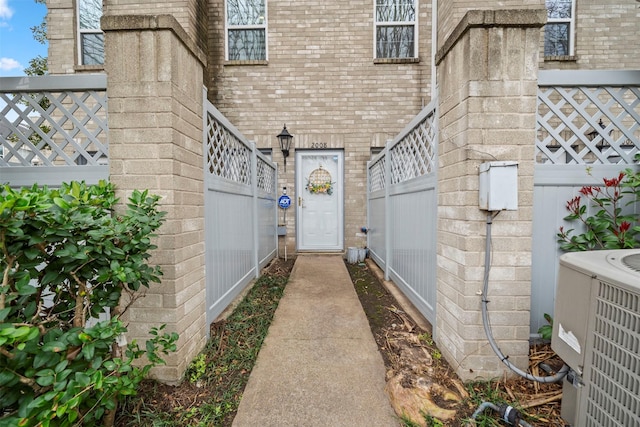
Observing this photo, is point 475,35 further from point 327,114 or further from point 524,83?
point 327,114

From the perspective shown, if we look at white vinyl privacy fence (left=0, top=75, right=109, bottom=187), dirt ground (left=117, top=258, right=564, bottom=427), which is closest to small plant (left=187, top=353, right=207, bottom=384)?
dirt ground (left=117, top=258, right=564, bottom=427)

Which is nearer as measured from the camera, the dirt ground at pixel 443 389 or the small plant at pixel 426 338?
the dirt ground at pixel 443 389

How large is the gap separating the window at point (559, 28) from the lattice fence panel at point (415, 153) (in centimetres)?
420

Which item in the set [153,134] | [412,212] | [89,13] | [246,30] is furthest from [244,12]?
[412,212]

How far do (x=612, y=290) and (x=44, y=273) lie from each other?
7.65 ft

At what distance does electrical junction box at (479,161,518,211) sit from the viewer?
168cm

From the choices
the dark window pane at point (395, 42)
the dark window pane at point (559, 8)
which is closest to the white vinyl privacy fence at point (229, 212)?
the dark window pane at point (395, 42)

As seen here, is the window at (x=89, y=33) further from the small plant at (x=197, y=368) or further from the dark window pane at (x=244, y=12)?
the small plant at (x=197, y=368)

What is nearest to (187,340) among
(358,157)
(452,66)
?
(452,66)

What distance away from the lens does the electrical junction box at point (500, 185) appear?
5.50ft

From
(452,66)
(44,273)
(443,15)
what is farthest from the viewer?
(443,15)

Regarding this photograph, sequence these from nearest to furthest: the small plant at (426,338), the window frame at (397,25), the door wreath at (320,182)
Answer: the small plant at (426,338), the window frame at (397,25), the door wreath at (320,182)

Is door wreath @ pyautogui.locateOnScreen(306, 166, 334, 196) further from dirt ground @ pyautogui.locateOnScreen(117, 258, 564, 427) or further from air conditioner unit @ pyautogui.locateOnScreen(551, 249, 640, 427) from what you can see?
air conditioner unit @ pyautogui.locateOnScreen(551, 249, 640, 427)

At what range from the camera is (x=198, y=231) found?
2.13 m
